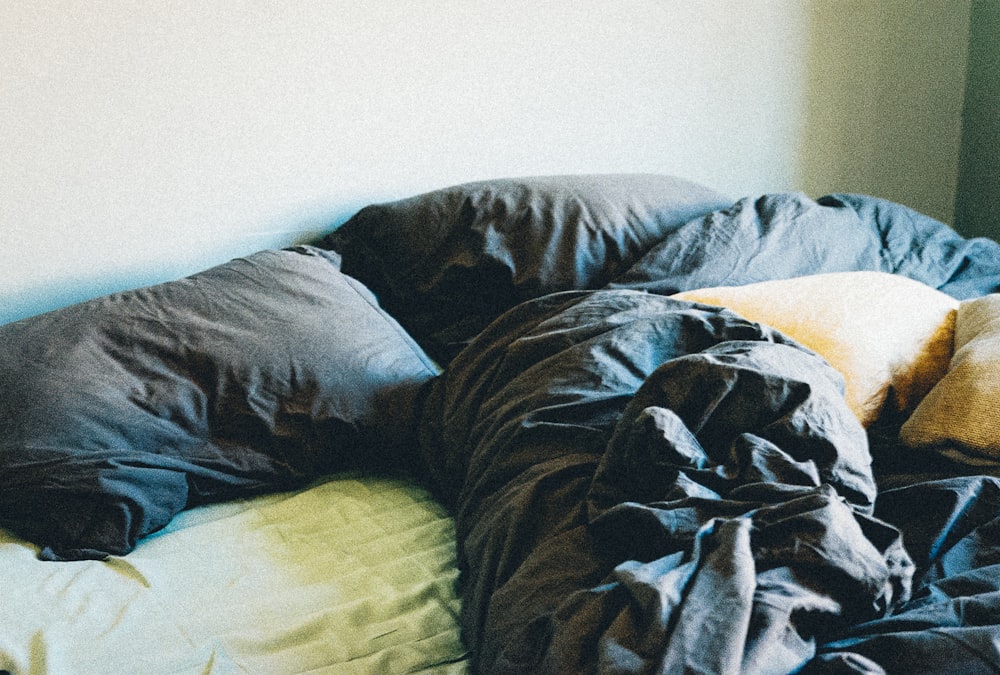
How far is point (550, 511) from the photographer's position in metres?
1.01

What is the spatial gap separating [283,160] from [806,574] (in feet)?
4.00

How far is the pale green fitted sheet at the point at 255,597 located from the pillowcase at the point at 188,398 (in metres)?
0.05

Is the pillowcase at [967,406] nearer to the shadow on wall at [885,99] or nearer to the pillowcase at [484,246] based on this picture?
the pillowcase at [484,246]

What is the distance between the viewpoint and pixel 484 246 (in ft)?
5.25

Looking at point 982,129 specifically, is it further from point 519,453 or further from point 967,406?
point 519,453

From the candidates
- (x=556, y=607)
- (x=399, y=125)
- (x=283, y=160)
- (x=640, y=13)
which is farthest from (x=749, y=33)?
(x=556, y=607)

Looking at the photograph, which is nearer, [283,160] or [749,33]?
[283,160]

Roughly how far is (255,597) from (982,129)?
7.40 feet

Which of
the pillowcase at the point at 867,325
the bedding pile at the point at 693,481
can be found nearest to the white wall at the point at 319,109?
the bedding pile at the point at 693,481

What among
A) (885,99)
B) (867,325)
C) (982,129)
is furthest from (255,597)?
(982,129)

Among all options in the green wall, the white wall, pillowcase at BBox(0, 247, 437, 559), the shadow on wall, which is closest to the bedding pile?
pillowcase at BBox(0, 247, 437, 559)

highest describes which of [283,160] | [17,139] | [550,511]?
[17,139]

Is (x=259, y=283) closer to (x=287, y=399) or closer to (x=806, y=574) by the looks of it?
(x=287, y=399)

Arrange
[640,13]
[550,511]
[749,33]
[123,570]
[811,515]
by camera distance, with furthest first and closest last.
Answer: [749,33]
[640,13]
[123,570]
[550,511]
[811,515]
